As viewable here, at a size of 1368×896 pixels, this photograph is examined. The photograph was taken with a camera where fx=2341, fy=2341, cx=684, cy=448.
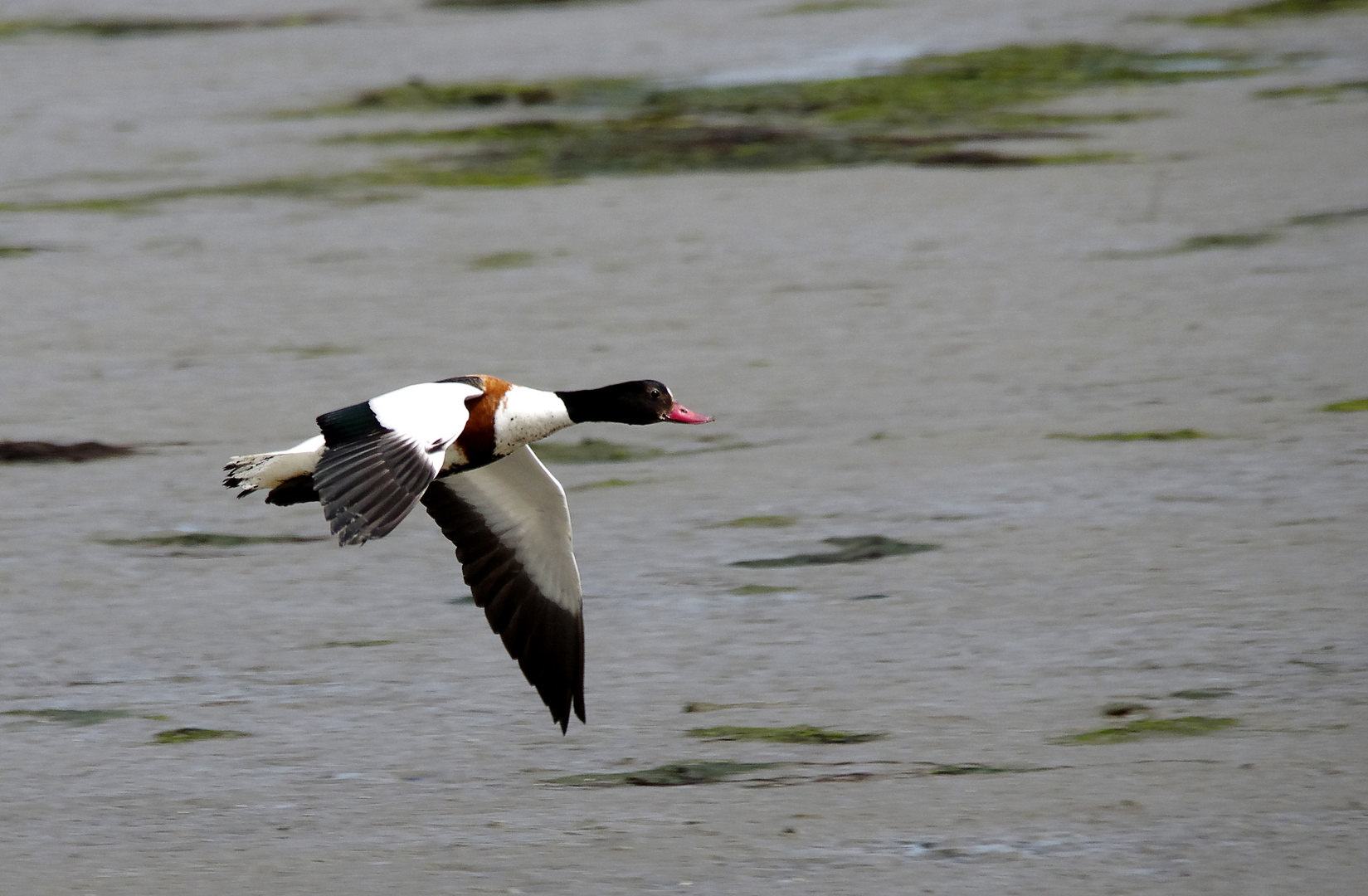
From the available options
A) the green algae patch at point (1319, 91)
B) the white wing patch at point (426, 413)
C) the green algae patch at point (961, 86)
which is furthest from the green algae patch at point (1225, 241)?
the white wing patch at point (426, 413)

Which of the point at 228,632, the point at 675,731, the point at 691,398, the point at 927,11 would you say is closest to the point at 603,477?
the point at 691,398

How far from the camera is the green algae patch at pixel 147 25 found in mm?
22094

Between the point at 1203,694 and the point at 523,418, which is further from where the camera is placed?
the point at 523,418

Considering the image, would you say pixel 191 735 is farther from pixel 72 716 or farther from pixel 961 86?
pixel 961 86

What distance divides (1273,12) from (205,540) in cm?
1477

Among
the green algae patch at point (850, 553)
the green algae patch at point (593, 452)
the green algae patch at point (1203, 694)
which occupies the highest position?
the green algae patch at point (593, 452)

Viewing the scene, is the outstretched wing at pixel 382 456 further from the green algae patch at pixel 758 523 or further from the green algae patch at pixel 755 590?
the green algae patch at pixel 758 523

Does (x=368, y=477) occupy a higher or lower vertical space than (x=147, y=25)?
lower

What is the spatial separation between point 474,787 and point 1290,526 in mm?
3154

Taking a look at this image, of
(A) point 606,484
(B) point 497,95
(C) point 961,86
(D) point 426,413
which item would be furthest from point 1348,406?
(B) point 497,95

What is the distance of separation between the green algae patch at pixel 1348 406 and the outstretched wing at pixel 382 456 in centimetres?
425

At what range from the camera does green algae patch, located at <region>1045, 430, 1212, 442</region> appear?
8.63m

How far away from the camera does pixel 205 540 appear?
7855 millimetres

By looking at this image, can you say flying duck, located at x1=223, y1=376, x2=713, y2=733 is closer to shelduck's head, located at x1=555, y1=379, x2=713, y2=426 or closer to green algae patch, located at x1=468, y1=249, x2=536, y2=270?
shelduck's head, located at x1=555, y1=379, x2=713, y2=426
